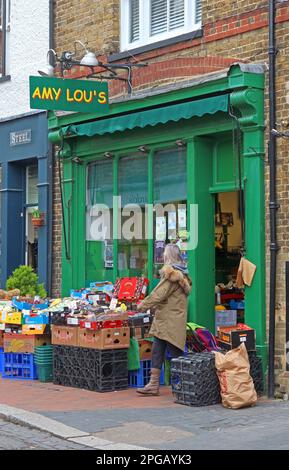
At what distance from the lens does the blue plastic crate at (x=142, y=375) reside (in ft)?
37.1

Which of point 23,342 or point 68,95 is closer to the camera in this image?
point 68,95

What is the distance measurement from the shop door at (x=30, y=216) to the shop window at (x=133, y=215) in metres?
2.58

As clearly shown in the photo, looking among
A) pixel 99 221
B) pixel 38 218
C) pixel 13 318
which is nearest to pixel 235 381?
pixel 13 318

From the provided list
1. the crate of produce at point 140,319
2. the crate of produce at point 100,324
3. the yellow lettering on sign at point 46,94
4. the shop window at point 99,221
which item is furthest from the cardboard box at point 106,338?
the yellow lettering on sign at point 46,94

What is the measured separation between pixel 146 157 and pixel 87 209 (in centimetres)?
153

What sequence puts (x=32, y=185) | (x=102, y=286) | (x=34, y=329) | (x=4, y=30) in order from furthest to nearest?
(x=4, y=30) < (x=32, y=185) < (x=102, y=286) < (x=34, y=329)

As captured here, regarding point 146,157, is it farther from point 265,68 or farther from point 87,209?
point 265,68

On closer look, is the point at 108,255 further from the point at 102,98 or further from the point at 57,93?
the point at 57,93

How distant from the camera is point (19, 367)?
40.4 ft

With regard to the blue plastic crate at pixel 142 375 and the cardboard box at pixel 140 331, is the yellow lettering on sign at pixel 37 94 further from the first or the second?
the blue plastic crate at pixel 142 375

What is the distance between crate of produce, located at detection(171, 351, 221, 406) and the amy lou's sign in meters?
3.80

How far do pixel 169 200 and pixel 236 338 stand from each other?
2.61 meters

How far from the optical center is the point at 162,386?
1134 centimetres

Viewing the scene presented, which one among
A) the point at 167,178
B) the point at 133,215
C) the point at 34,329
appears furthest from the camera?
the point at 133,215
